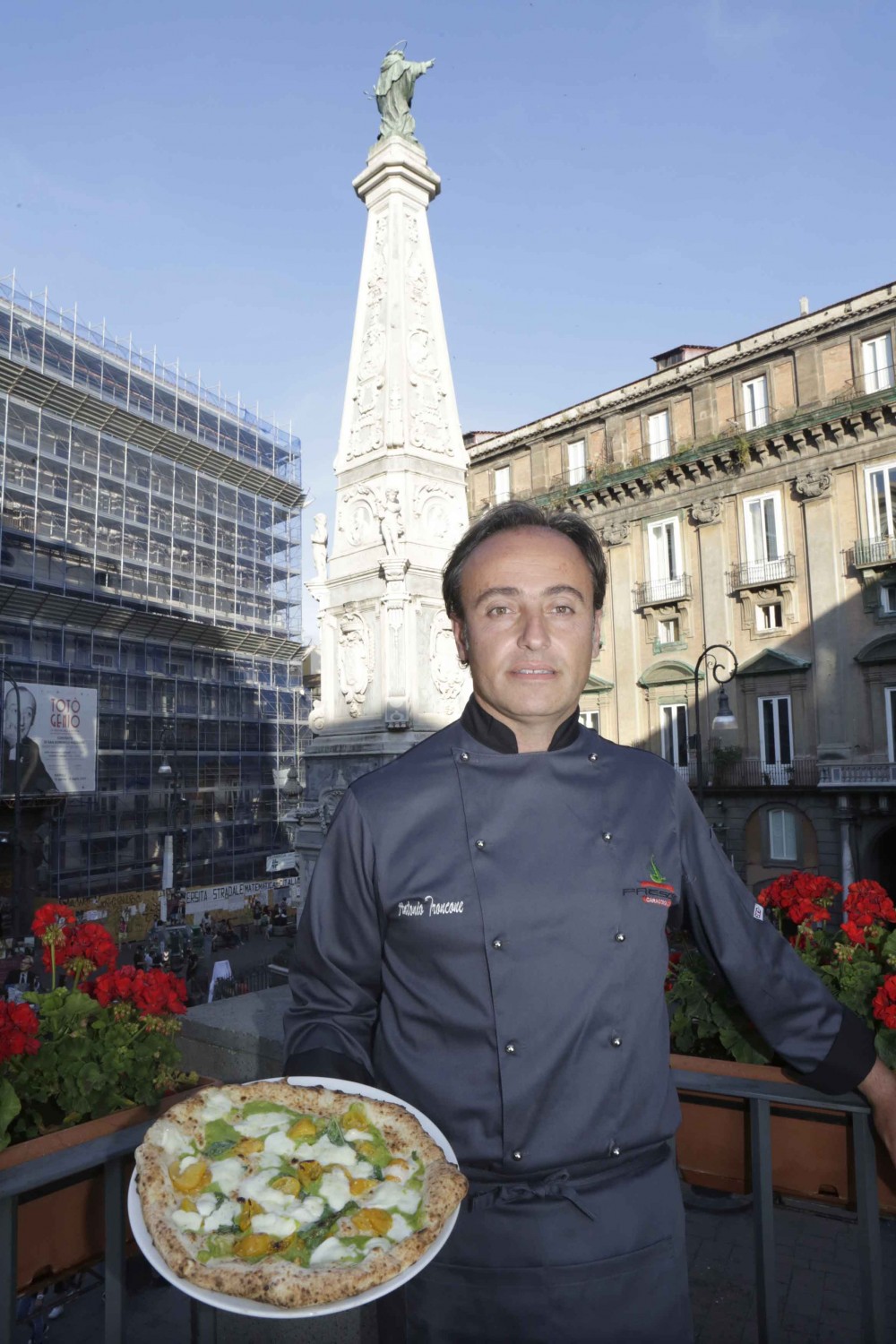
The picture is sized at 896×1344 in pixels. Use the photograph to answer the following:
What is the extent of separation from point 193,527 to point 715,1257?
32835 millimetres

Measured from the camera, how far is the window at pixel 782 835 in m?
22.6

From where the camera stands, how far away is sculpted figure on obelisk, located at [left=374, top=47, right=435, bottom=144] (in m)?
10.7

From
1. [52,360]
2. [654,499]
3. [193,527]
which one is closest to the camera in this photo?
[654,499]

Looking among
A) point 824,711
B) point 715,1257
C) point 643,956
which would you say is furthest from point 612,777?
point 824,711

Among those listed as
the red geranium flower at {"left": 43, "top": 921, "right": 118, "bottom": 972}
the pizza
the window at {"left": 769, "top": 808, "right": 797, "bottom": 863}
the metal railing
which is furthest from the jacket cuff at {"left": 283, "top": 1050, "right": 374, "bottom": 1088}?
the window at {"left": 769, "top": 808, "right": 797, "bottom": 863}

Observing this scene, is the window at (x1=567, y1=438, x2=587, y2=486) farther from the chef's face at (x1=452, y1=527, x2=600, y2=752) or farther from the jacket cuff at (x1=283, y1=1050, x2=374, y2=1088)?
the jacket cuff at (x1=283, y1=1050, x2=374, y2=1088)

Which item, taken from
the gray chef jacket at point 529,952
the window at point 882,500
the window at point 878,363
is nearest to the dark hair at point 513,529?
the gray chef jacket at point 529,952

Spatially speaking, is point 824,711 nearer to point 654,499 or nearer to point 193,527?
point 654,499

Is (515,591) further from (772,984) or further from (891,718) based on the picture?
(891,718)

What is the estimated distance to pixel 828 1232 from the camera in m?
6.30

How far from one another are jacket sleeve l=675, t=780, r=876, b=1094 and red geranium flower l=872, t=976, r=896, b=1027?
2.18ft

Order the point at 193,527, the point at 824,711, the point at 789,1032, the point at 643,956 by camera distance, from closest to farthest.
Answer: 1. the point at 643,956
2. the point at 789,1032
3. the point at 824,711
4. the point at 193,527

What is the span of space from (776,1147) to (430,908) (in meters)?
1.63

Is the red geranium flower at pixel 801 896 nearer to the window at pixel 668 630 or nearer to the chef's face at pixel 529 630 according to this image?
the chef's face at pixel 529 630
